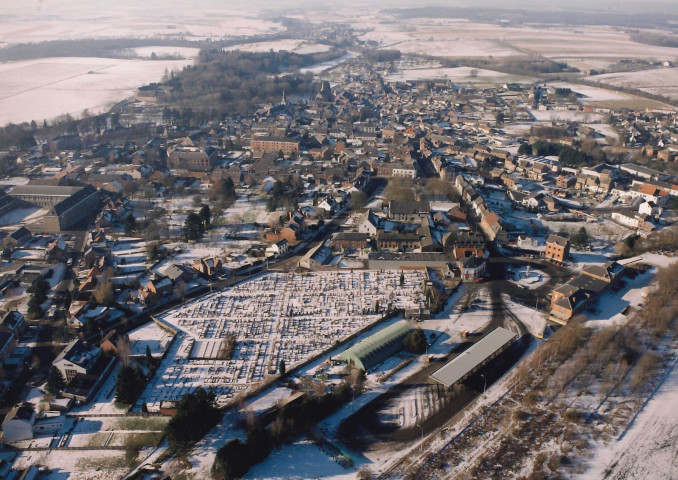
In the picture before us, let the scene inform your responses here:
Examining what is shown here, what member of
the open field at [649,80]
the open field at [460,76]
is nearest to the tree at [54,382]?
the open field at [460,76]

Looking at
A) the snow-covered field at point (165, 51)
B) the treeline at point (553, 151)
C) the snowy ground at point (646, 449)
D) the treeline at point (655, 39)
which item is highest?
the treeline at point (655, 39)

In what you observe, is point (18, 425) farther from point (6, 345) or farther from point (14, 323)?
point (14, 323)

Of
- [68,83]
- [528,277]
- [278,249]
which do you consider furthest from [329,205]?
[68,83]

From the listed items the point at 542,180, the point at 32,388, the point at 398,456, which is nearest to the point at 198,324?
the point at 32,388

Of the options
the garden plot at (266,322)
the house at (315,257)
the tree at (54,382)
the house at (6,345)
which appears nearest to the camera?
the tree at (54,382)

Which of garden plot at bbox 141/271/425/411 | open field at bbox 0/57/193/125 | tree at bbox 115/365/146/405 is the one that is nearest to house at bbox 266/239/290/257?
garden plot at bbox 141/271/425/411

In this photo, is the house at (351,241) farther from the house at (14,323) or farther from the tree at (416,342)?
the house at (14,323)
